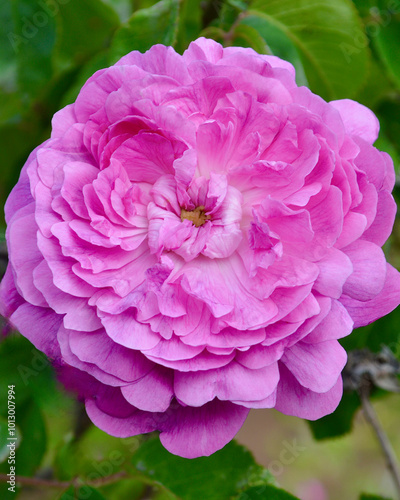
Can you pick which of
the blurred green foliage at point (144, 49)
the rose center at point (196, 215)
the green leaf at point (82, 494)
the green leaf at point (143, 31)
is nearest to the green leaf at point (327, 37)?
the blurred green foliage at point (144, 49)

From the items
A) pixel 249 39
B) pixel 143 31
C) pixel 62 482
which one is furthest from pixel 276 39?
pixel 62 482

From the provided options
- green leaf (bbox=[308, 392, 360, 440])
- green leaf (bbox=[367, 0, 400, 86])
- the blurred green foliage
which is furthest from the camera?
green leaf (bbox=[308, 392, 360, 440])

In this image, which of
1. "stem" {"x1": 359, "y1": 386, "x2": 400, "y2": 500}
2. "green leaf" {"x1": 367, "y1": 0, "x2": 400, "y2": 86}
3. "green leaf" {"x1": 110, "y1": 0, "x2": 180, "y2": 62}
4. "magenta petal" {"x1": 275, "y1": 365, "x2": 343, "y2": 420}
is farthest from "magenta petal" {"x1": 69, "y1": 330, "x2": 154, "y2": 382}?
"green leaf" {"x1": 367, "y1": 0, "x2": 400, "y2": 86}

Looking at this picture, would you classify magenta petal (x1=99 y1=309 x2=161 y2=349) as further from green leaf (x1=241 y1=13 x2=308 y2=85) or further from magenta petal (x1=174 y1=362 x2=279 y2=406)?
green leaf (x1=241 y1=13 x2=308 y2=85)

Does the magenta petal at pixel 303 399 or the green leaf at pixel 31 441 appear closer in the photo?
the magenta petal at pixel 303 399

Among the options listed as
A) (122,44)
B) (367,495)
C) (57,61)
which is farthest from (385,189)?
(57,61)

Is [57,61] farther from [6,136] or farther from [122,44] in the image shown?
[122,44]

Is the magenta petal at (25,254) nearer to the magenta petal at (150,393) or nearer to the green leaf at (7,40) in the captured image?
the magenta petal at (150,393)
